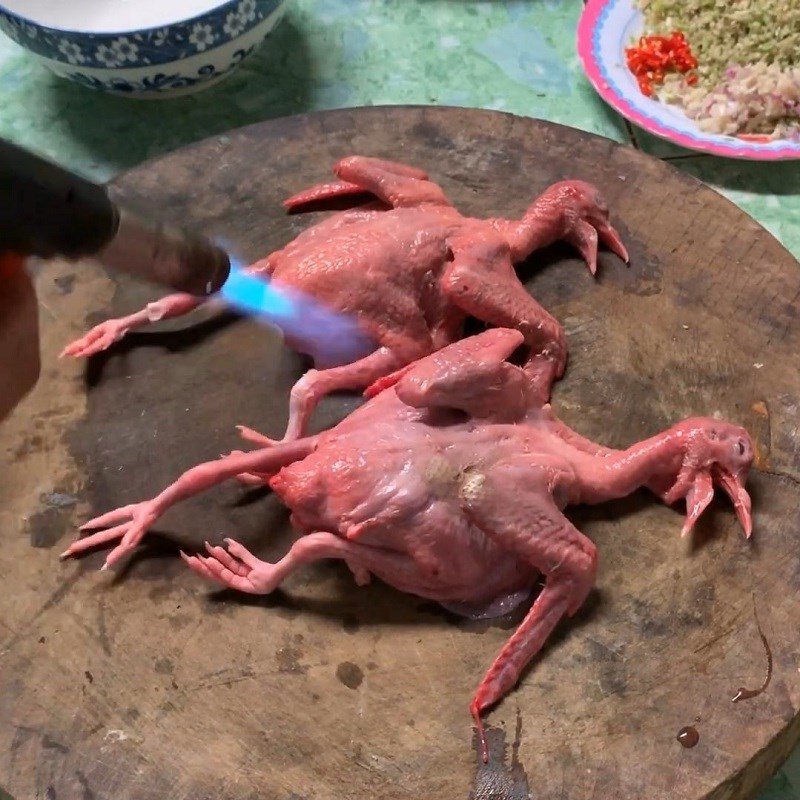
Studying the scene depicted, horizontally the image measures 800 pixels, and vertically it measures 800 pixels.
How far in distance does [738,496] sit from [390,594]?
499 mm

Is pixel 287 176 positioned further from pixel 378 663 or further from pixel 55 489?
pixel 378 663

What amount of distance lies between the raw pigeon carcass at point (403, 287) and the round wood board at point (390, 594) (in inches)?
2.3

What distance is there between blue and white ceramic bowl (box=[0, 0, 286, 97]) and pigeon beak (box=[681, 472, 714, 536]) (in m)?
1.28

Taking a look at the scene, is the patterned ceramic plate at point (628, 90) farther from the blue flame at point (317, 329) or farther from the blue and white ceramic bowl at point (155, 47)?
the blue flame at point (317, 329)

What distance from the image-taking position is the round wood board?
108 cm

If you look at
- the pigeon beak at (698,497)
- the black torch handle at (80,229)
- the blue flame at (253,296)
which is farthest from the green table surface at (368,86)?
the pigeon beak at (698,497)

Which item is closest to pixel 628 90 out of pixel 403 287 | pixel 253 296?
pixel 403 287

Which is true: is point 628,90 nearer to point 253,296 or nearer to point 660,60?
point 660,60

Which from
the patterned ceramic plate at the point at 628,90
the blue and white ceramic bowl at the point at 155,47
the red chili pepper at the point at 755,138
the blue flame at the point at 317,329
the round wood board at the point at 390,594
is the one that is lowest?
the round wood board at the point at 390,594

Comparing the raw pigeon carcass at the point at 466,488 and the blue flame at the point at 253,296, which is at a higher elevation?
the blue flame at the point at 253,296

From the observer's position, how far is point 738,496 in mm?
1240

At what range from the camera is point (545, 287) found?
1.53 metres

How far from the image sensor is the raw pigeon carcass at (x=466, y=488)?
1.16 metres

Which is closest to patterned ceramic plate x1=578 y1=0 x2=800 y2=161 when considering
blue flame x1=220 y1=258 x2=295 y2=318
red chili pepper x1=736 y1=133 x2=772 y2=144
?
red chili pepper x1=736 y1=133 x2=772 y2=144
